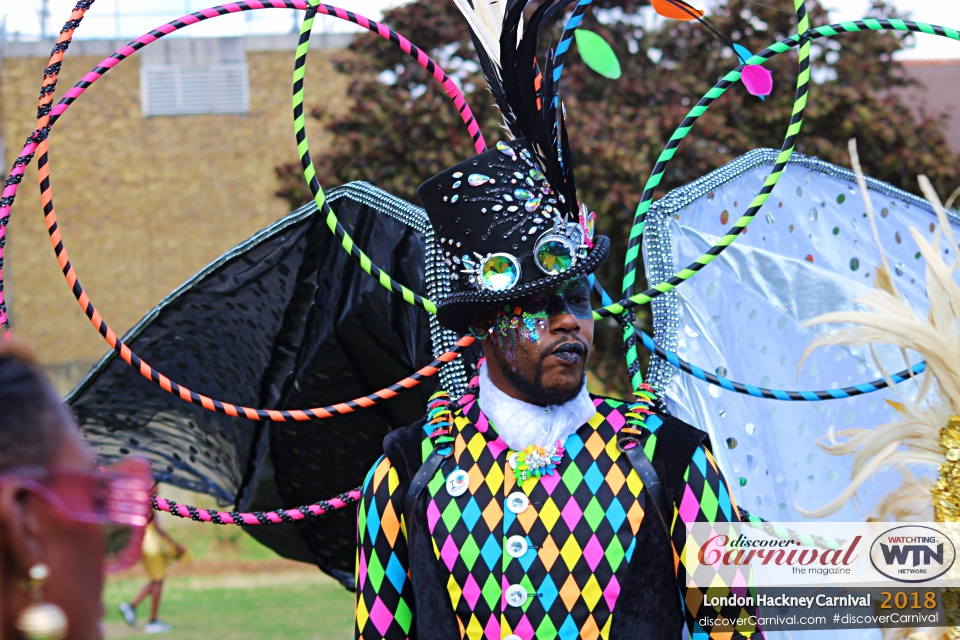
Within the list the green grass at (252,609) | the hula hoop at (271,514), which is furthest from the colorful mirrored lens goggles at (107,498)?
the green grass at (252,609)

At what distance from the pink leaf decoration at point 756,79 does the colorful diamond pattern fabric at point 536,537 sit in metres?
1.32

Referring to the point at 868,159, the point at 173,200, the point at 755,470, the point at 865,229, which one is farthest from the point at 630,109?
the point at 173,200

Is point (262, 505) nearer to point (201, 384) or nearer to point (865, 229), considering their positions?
point (201, 384)

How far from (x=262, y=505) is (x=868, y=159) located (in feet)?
28.4

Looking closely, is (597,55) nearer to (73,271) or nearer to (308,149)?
(308,149)

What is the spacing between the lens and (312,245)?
14.2ft

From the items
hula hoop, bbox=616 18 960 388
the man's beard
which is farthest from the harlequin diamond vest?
hula hoop, bbox=616 18 960 388

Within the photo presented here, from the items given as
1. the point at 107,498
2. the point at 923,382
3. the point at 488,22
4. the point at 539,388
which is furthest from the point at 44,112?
the point at 923,382

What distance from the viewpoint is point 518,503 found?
2812mm

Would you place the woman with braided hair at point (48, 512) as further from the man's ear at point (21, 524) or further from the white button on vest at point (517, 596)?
the white button on vest at point (517, 596)

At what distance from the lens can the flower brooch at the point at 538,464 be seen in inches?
112

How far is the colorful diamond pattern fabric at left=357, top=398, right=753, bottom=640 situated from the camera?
8.91 feet

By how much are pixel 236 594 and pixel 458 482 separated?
429 inches

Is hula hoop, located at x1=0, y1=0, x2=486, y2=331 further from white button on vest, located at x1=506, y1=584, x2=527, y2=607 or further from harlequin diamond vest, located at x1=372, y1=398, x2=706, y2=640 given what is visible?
white button on vest, located at x1=506, y1=584, x2=527, y2=607
